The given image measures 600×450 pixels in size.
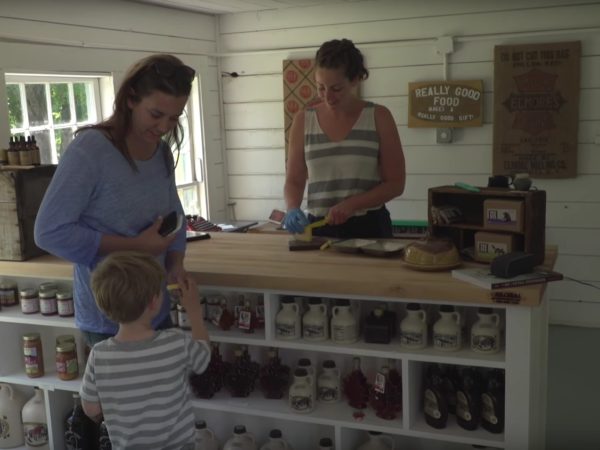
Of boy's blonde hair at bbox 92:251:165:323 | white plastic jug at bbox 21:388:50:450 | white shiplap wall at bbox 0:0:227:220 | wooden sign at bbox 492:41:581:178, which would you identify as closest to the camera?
boy's blonde hair at bbox 92:251:165:323

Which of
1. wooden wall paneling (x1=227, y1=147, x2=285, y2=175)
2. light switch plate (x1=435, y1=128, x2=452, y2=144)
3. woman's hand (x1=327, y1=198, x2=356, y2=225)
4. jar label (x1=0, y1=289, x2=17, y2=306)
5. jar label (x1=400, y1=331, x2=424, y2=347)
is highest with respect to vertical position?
light switch plate (x1=435, y1=128, x2=452, y2=144)

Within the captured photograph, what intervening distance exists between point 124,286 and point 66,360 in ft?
3.21

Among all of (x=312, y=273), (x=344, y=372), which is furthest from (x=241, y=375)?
(x=312, y=273)

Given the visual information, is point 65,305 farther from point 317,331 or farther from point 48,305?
point 317,331

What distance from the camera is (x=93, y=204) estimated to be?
1.77 meters

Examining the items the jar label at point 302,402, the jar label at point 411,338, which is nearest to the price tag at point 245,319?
the jar label at point 302,402

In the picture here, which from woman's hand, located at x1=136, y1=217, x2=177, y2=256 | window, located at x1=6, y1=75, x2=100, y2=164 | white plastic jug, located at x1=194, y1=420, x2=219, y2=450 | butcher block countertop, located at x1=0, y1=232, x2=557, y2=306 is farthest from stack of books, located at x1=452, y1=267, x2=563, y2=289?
window, located at x1=6, y1=75, x2=100, y2=164

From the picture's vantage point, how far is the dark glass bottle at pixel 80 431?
2.46 metres

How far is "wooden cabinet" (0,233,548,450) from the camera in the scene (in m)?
1.83

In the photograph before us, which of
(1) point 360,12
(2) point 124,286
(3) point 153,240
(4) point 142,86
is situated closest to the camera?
(2) point 124,286

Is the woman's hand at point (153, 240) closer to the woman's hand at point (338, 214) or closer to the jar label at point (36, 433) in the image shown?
the woman's hand at point (338, 214)

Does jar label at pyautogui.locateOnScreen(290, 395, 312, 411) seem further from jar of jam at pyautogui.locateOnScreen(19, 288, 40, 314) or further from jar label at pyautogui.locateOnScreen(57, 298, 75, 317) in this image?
jar of jam at pyautogui.locateOnScreen(19, 288, 40, 314)

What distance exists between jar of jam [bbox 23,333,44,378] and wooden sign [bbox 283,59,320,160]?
2.87 metres

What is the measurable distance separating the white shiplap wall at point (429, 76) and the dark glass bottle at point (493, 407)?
93.0 inches
